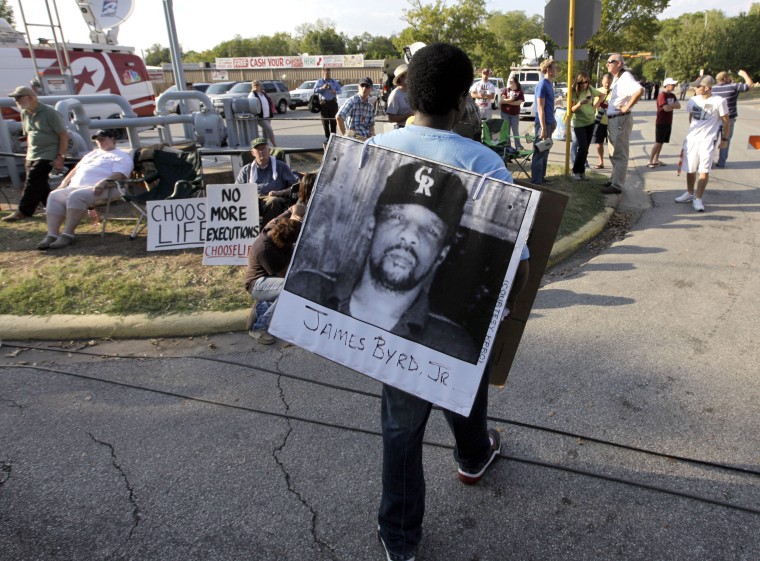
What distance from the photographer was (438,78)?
69.2 inches

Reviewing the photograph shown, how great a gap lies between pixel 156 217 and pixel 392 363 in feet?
16.2

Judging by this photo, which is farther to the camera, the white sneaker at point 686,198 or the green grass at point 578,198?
the white sneaker at point 686,198

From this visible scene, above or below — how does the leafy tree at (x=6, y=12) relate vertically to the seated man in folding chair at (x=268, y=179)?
above

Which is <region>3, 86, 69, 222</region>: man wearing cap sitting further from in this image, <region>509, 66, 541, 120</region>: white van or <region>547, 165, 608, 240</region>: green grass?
<region>509, 66, 541, 120</region>: white van

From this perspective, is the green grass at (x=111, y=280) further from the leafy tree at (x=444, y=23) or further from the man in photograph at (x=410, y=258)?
the leafy tree at (x=444, y=23)

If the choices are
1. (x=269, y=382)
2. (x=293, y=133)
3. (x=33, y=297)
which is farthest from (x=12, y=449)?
(x=293, y=133)

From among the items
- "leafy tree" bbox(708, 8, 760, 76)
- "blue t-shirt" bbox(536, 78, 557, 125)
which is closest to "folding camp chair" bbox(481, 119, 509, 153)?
"blue t-shirt" bbox(536, 78, 557, 125)

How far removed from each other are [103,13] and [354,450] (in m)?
15.5

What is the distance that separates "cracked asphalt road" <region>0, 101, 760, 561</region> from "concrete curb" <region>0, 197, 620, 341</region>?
13cm

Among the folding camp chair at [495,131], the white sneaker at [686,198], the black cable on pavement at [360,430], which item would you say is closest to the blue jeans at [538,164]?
the folding camp chair at [495,131]

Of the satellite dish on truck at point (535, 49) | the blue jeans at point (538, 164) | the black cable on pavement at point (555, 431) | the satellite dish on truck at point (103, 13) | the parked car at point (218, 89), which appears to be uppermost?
the satellite dish on truck at point (103, 13)

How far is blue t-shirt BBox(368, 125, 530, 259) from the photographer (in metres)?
1.76

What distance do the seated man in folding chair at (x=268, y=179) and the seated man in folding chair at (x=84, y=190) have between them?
1.59 meters

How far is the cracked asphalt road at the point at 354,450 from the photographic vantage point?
2.29 metres
